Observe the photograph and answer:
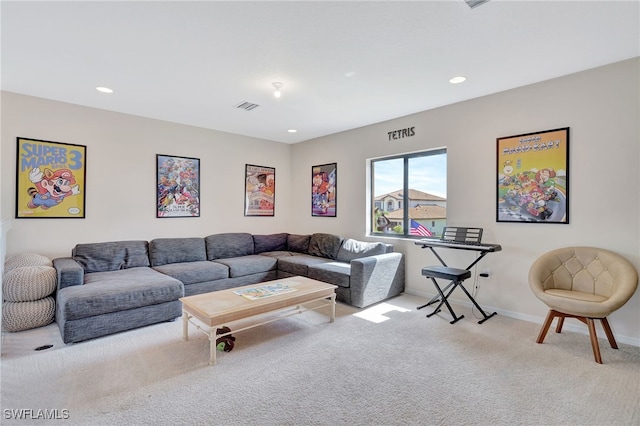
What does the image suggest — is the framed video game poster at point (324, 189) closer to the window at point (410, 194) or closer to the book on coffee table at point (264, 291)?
the window at point (410, 194)

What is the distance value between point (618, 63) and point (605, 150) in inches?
32.0

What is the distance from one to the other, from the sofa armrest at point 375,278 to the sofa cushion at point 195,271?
72.8 inches

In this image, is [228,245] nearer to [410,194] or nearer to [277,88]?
[277,88]

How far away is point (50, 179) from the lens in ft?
12.5

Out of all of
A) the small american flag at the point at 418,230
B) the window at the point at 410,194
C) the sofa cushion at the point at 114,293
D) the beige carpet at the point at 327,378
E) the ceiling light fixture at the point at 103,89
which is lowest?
the beige carpet at the point at 327,378

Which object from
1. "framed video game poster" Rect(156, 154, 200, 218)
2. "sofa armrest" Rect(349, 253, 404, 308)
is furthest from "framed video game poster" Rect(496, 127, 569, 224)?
"framed video game poster" Rect(156, 154, 200, 218)

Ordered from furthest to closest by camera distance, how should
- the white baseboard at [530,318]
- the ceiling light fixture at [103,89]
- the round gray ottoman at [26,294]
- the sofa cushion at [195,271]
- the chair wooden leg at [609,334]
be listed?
the sofa cushion at [195,271] → the ceiling light fixture at [103,89] → the round gray ottoman at [26,294] → the white baseboard at [530,318] → the chair wooden leg at [609,334]

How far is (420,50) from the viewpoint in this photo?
2654 mm

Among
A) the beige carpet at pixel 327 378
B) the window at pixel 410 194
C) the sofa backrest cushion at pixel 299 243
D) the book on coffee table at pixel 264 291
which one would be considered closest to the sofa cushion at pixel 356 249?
the window at pixel 410 194

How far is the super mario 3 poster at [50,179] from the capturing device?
3.66m

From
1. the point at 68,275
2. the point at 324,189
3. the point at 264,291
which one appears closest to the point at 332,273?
the point at 264,291

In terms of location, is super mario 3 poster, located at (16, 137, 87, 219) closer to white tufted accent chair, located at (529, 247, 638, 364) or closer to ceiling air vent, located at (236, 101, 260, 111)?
ceiling air vent, located at (236, 101, 260, 111)

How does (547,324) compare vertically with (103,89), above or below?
below

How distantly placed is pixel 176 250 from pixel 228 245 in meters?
0.83
